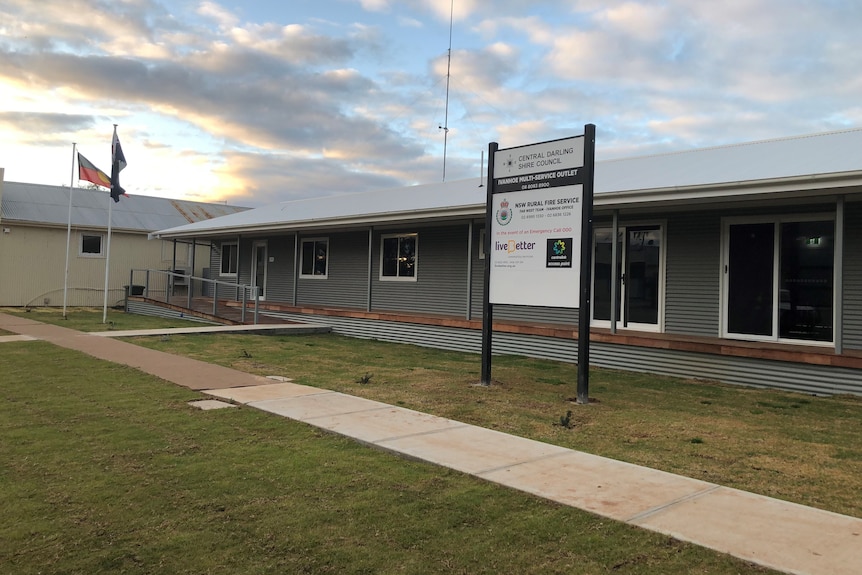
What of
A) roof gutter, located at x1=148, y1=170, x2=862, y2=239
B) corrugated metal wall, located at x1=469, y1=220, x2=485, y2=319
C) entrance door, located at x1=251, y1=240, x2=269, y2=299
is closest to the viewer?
roof gutter, located at x1=148, y1=170, x2=862, y2=239

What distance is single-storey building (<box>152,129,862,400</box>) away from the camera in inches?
347

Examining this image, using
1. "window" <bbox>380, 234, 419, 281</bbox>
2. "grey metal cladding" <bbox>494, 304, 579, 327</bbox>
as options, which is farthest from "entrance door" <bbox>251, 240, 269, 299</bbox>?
"grey metal cladding" <bbox>494, 304, 579, 327</bbox>

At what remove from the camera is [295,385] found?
7.96 metres

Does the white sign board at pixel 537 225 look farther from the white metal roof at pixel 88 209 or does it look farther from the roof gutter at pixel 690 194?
the white metal roof at pixel 88 209

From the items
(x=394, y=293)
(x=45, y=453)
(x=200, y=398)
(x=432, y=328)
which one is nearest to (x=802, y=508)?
(x=45, y=453)

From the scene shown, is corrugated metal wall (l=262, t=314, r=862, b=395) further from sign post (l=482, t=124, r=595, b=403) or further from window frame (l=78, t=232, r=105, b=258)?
window frame (l=78, t=232, r=105, b=258)

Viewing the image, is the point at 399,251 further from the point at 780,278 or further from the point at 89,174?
the point at 780,278

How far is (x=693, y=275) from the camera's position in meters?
10.9

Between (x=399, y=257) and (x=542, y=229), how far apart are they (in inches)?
332

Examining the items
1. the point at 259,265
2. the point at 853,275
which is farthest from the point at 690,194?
the point at 259,265

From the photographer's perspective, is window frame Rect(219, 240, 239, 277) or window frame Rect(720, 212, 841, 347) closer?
window frame Rect(720, 212, 841, 347)

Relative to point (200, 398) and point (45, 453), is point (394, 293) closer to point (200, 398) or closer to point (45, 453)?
point (200, 398)

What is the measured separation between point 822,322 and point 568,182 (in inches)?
195

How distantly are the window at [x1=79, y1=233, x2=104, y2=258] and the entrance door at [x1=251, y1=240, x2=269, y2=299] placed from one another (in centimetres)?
753
